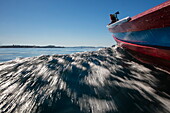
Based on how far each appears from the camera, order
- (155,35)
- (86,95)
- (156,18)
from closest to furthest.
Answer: (86,95), (156,18), (155,35)

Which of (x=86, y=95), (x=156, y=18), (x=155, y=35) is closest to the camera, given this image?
(x=86, y=95)

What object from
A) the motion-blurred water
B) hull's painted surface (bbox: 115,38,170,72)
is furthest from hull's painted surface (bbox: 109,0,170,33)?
the motion-blurred water

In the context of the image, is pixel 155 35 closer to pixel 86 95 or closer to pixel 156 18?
pixel 156 18

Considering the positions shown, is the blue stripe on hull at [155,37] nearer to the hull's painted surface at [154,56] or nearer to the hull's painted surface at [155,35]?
the hull's painted surface at [155,35]

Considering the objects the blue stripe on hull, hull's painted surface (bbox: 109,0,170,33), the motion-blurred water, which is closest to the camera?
the motion-blurred water

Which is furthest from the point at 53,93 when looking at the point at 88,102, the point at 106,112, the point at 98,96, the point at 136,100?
the point at 136,100

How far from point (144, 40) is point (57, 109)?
2.78m

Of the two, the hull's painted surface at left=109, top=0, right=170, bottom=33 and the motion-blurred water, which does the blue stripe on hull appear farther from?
the motion-blurred water

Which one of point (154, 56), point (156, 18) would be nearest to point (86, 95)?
point (154, 56)

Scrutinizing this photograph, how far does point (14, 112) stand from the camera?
0.93m

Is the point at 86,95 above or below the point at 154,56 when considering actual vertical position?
below

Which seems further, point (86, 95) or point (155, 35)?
point (155, 35)

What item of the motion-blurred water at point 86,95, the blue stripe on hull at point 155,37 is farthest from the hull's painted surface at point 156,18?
the motion-blurred water at point 86,95

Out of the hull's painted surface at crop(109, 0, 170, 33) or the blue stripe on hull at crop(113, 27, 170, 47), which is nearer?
the hull's painted surface at crop(109, 0, 170, 33)
